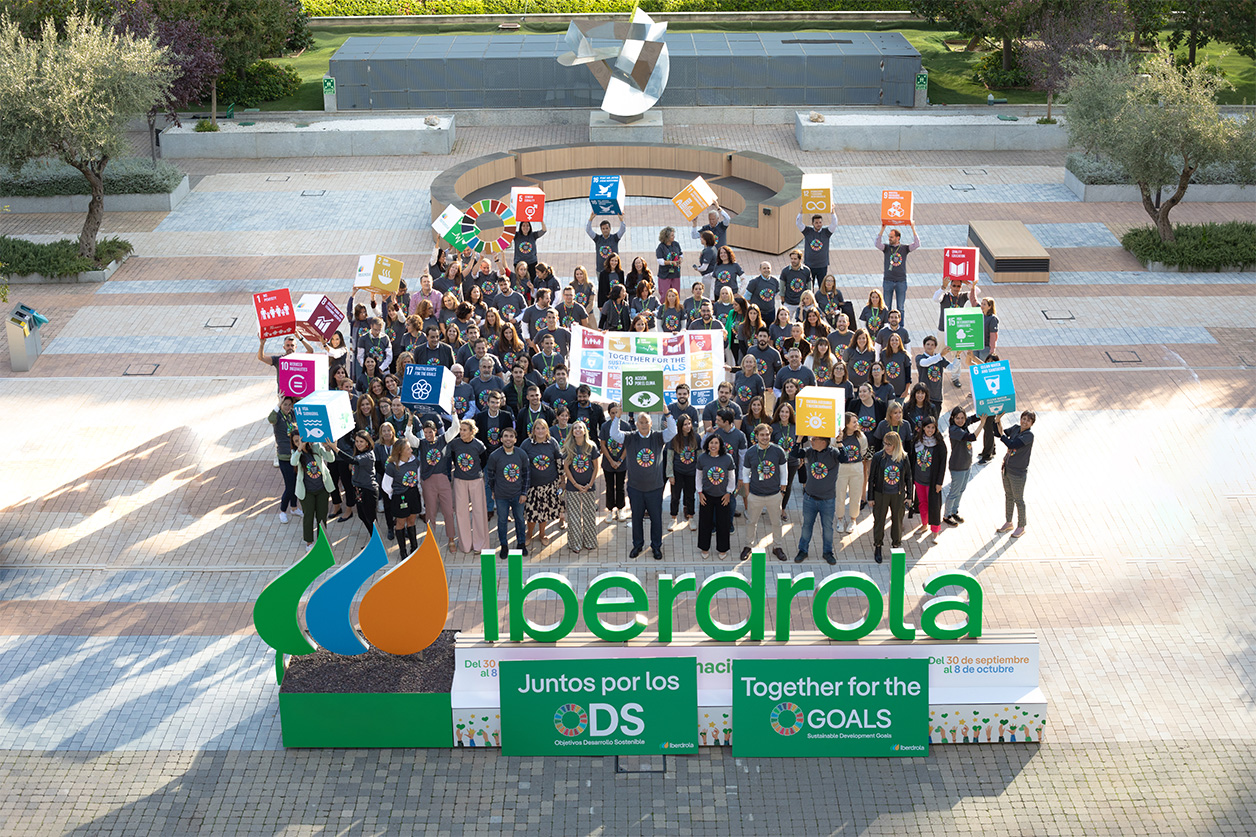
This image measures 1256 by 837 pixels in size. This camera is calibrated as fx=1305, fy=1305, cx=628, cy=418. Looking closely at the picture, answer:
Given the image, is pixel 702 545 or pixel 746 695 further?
pixel 702 545

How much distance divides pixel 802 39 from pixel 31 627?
26.7m

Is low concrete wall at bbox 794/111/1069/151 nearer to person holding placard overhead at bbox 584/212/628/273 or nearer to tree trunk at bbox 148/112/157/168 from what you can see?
person holding placard overhead at bbox 584/212/628/273

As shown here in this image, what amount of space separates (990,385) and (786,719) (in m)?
5.10

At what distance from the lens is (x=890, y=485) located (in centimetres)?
1383

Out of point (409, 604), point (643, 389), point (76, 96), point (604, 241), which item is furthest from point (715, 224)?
point (76, 96)

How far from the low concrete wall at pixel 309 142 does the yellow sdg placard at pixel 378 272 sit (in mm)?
13358

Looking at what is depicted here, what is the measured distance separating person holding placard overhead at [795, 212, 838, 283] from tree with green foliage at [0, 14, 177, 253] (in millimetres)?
11920

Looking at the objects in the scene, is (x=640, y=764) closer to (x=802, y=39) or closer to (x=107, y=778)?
(x=107, y=778)

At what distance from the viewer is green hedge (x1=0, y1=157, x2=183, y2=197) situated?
2644 cm

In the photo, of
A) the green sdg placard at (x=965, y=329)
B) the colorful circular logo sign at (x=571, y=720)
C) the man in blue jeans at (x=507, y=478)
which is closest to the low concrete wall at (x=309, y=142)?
the green sdg placard at (x=965, y=329)

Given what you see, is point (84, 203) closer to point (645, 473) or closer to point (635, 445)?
point (635, 445)

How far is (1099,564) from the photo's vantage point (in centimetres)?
1402

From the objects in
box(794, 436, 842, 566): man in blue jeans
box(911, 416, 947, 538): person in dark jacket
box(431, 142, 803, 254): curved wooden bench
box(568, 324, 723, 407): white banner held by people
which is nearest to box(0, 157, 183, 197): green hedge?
box(431, 142, 803, 254): curved wooden bench

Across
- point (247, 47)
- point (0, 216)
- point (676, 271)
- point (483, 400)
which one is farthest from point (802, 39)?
point (483, 400)
